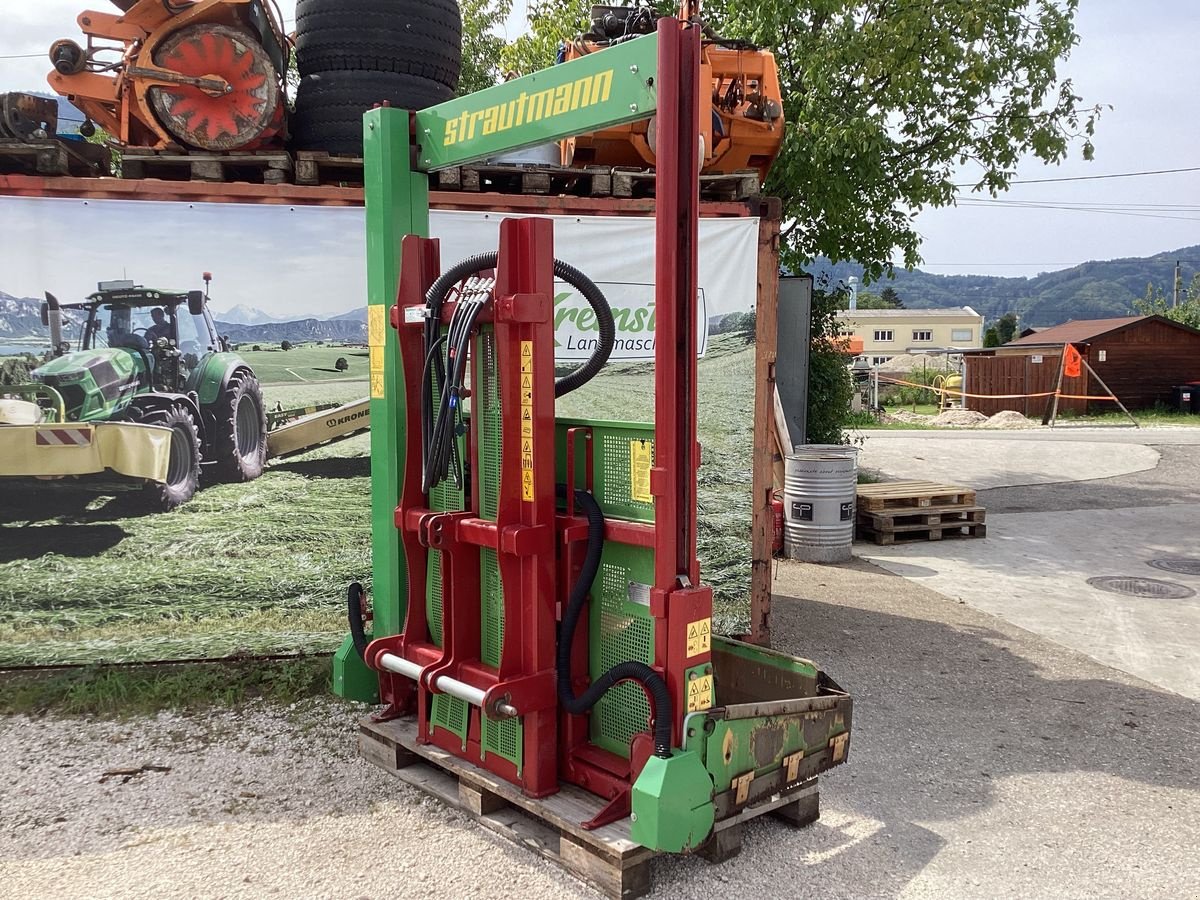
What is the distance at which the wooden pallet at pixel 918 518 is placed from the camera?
10.3 meters

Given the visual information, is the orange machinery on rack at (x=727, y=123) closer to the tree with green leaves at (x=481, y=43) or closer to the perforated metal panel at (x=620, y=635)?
the perforated metal panel at (x=620, y=635)

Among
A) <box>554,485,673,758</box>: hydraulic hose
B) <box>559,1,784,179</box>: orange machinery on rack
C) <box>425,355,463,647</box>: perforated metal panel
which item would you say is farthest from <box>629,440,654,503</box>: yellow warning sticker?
<box>559,1,784,179</box>: orange machinery on rack

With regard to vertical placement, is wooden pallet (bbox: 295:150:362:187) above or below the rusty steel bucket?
above

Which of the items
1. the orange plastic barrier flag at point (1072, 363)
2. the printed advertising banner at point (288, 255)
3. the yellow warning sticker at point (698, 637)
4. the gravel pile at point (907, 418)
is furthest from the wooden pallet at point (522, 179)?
the orange plastic barrier flag at point (1072, 363)

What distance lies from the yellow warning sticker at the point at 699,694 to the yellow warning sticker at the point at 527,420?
36.3 inches

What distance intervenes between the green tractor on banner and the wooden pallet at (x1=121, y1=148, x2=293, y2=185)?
0.60 meters

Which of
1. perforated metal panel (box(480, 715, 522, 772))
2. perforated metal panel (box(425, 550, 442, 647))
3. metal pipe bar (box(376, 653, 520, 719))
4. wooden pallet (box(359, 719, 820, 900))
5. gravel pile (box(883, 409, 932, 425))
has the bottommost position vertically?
wooden pallet (box(359, 719, 820, 900))

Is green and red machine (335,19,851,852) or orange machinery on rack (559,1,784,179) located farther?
orange machinery on rack (559,1,784,179)

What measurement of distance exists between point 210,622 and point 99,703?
74 centimetres

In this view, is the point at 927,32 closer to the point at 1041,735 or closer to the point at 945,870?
the point at 1041,735

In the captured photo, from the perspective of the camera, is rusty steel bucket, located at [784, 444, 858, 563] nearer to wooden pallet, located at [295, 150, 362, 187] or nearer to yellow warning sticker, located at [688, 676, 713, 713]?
wooden pallet, located at [295, 150, 362, 187]

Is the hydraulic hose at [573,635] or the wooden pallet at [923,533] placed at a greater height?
the hydraulic hose at [573,635]

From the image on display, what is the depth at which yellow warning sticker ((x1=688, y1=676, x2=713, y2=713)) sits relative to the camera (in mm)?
3383

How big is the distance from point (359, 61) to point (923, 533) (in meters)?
7.75
